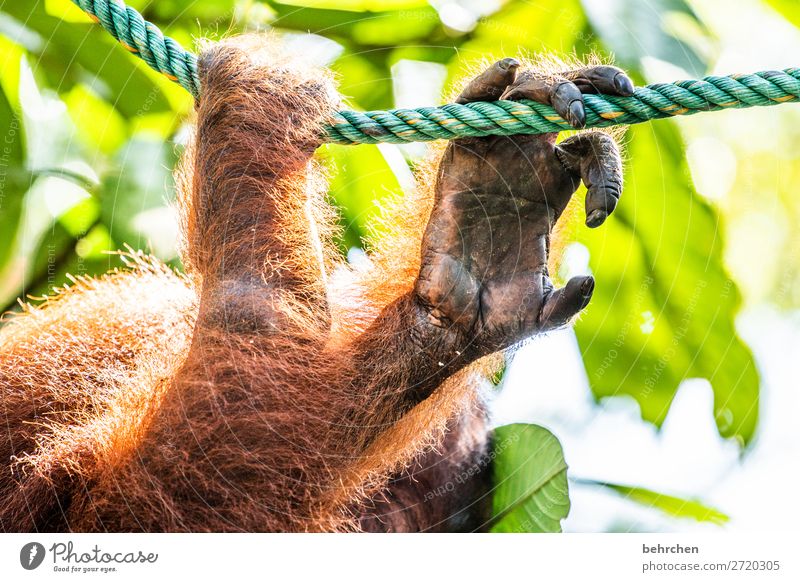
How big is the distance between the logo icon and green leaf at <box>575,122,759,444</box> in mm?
1584

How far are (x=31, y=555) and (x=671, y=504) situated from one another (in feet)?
5.76

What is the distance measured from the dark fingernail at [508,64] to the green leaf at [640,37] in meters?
1.10

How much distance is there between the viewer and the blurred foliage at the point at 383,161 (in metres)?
2.47

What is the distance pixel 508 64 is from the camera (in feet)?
4.63

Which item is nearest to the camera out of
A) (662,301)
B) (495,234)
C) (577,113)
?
(577,113)

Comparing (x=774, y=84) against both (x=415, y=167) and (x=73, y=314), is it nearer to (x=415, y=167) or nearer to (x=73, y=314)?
(x=415, y=167)

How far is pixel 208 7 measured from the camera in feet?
8.50

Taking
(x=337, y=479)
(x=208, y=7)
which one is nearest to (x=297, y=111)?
(x=337, y=479)

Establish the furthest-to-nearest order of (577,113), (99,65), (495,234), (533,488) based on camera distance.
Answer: (99,65), (533,488), (495,234), (577,113)

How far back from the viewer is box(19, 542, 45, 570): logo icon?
5.42 feet

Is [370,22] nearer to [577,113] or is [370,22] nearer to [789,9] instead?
[789,9]

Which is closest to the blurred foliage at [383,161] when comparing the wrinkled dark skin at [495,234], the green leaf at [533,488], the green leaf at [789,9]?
the green leaf at [789,9]

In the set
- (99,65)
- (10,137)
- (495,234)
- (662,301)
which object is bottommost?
(662,301)

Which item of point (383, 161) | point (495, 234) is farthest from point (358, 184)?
point (495, 234)
